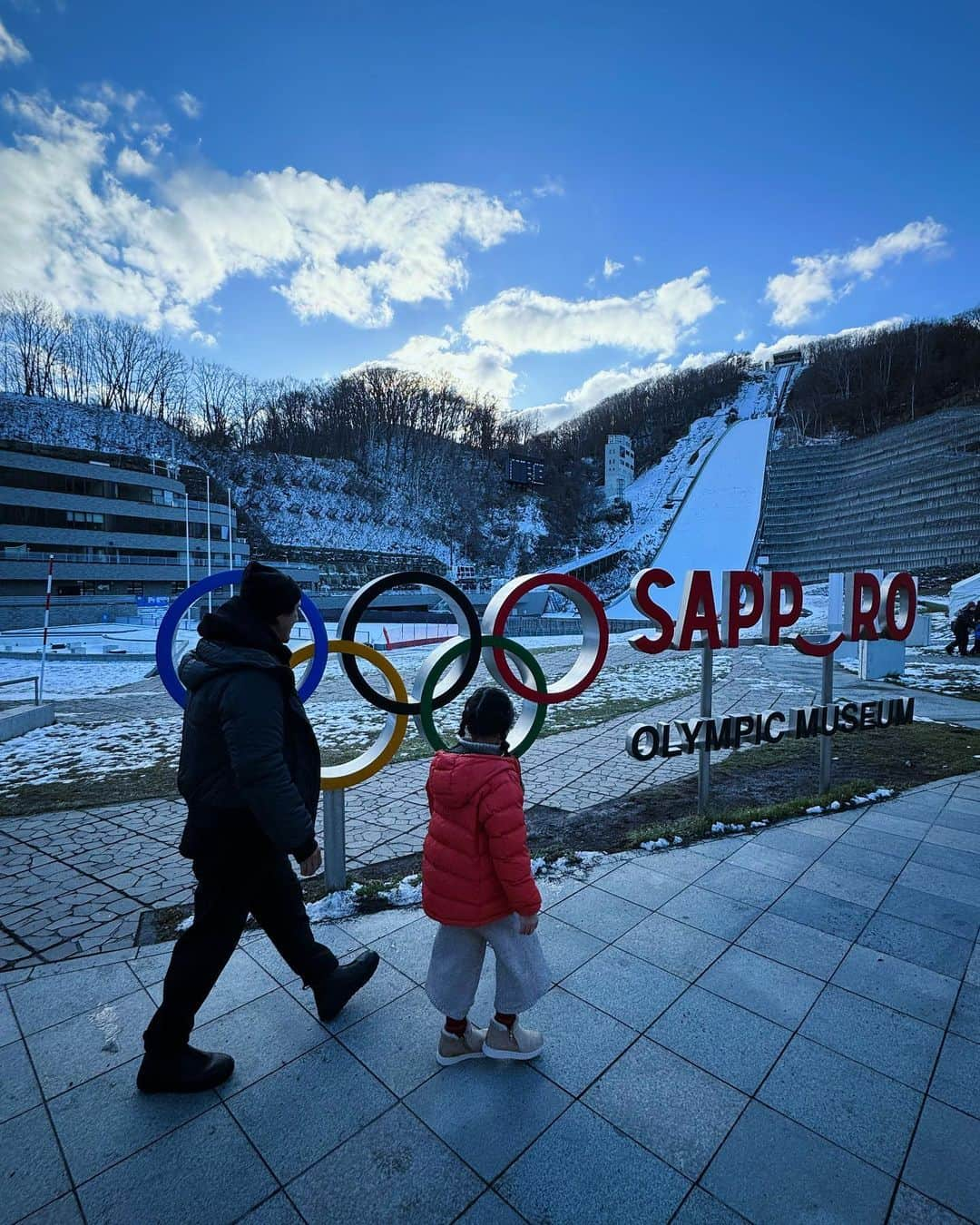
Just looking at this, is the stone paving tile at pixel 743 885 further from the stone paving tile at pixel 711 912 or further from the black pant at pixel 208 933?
the black pant at pixel 208 933

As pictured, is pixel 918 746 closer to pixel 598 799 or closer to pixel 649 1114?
pixel 598 799

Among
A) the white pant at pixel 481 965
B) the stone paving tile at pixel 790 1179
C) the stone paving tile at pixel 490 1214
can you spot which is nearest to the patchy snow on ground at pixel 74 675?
the white pant at pixel 481 965

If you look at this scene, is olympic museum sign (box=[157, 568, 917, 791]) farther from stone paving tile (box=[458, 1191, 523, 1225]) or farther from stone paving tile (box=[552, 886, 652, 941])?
stone paving tile (box=[458, 1191, 523, 1225])

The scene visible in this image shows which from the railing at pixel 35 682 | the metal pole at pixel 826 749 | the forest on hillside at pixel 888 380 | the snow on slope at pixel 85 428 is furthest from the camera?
the forest on hillside at pixel 888 380

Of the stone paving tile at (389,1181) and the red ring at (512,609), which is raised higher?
the red ring at (512,609)

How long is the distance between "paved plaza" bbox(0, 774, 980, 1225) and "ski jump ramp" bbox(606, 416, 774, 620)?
A: 32.1m

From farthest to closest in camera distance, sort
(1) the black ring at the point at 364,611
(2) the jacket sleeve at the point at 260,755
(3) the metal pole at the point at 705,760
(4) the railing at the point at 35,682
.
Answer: (4) the railing at the point at 35,682, (3) the metal pole at the point at 705,760, (1) the black ring at the point at 364,611, (2) the jacket sleeve at the point at 260,755

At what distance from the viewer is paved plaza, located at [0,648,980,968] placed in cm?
381

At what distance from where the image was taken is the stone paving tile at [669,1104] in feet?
7.04

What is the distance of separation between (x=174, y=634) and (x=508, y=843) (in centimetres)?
306

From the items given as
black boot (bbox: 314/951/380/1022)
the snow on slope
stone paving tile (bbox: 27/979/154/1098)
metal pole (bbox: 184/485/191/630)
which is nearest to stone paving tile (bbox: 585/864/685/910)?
black boot (bbox: 314/951/380/1022)

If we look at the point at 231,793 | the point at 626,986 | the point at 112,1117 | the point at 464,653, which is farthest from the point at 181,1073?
the point at 464,653

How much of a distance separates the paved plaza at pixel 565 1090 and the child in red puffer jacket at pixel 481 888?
0.49ft

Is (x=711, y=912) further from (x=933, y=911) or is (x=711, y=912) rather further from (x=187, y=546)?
(x=187, y=546)
